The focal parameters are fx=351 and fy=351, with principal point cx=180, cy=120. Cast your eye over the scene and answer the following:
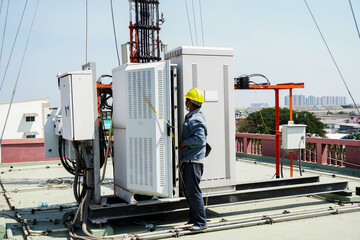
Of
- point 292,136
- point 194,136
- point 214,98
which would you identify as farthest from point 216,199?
point 292,136

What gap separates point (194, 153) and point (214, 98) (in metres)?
0.96

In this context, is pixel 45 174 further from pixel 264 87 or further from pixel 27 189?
pixel 264 87

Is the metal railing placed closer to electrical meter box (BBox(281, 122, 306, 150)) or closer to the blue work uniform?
electrical meter box (BBox(281, 122, 306, 150))

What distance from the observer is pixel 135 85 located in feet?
15.2

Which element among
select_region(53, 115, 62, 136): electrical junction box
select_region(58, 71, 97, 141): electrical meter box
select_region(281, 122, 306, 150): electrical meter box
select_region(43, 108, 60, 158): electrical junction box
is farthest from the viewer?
select_region(281, 122, 306, 150): electrical meter box

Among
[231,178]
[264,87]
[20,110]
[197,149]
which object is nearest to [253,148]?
[264,87]

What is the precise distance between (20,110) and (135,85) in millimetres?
62416

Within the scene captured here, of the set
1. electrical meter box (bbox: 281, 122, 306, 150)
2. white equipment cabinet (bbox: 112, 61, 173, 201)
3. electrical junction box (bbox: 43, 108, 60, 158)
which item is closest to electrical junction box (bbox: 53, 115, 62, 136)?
electrical junction box (bbox: 43, 108, 60, 158)

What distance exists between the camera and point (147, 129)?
4.61 m

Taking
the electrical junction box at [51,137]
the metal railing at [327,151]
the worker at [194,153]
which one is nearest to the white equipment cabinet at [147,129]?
the worker at [194,153]

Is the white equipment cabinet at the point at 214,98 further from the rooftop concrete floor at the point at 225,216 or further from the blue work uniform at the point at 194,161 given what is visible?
the rooftop concrete floor at the point at 225,216

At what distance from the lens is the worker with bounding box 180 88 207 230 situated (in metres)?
4.57

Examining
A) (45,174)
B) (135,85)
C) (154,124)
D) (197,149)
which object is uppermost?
(135,85)

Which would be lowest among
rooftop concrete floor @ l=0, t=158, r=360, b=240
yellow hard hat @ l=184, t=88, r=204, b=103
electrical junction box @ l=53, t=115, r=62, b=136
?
rooftop concrete floor @ l=0, t=158, r=360, b=240
